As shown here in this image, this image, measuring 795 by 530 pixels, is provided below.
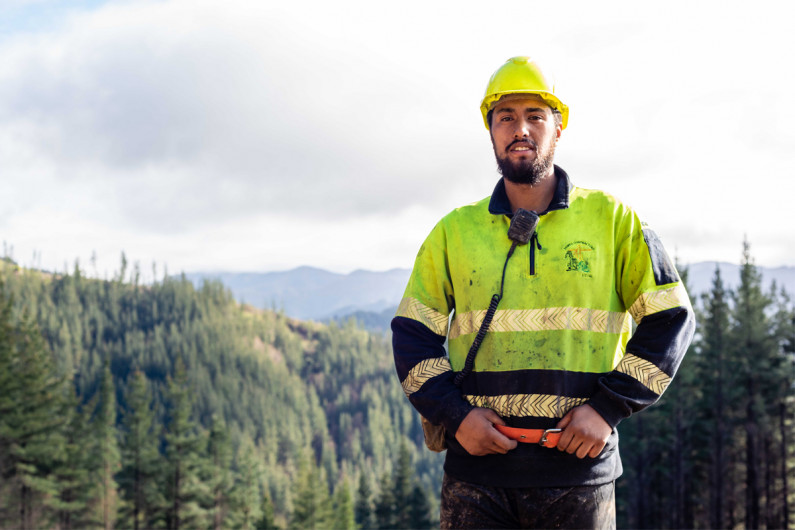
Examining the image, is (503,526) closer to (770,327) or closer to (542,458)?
(542,458)

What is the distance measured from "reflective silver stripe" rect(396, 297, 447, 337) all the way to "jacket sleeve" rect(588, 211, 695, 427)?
0.85m

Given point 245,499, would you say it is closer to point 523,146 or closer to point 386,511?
point 386,511

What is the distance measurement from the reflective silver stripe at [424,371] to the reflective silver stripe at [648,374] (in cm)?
88

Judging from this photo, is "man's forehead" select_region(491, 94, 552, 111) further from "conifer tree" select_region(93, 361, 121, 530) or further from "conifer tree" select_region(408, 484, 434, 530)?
"conifer tree" select_region(93, 361, 121, 530)

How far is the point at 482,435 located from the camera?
9.59 feet

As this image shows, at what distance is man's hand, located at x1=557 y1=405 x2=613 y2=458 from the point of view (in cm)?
285

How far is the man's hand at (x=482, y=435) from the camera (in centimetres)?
291

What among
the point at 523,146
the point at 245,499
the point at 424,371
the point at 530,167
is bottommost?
the point at 245,499

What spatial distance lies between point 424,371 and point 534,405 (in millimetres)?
571

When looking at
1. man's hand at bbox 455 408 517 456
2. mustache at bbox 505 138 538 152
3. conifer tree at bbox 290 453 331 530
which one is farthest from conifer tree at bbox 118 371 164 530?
mustache at bbox 505 138 538 152

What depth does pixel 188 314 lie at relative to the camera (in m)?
184

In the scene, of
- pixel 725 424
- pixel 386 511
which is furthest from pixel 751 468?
pixel 386 511

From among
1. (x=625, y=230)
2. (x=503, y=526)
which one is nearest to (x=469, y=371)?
(x=503, y=526)

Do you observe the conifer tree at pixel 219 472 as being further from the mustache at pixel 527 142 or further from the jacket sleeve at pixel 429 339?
the mustache at pixel 527 142
